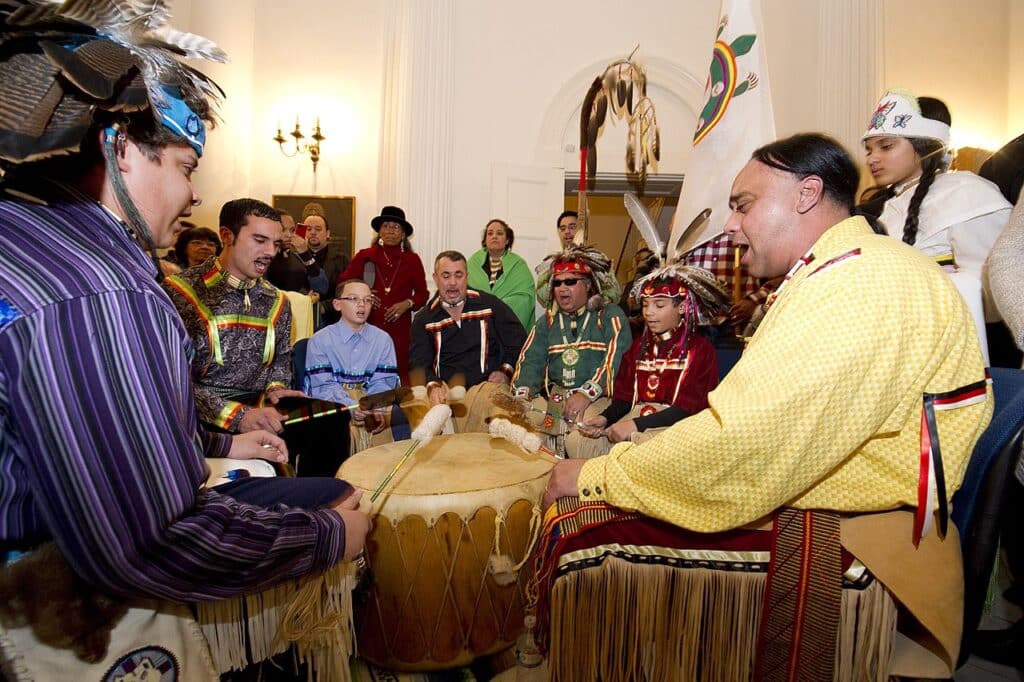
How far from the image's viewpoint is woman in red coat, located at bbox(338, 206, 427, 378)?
550 centimetres

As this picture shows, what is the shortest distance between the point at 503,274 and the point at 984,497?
15.6 ft

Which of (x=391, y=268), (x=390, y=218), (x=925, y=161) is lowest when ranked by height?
(x=391, y=268)

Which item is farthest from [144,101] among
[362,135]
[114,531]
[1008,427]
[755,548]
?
[362,135]

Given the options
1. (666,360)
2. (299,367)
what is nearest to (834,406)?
(666,360)

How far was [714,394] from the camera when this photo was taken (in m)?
1.43

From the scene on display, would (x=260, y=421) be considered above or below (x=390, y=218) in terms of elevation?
below

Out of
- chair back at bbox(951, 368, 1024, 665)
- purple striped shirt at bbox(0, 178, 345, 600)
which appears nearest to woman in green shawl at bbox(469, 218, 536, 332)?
chair back at bbox(951, 368, 1024, 665)

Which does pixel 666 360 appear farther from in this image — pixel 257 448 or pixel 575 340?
pixel 257 448

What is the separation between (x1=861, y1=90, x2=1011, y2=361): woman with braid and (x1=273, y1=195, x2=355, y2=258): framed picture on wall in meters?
6.55

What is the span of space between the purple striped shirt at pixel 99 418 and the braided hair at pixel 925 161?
2980mm

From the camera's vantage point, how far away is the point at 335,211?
26.4ft

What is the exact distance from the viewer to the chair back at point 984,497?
1418 mm

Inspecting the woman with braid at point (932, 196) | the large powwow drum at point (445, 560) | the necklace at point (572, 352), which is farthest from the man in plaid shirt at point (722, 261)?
the large powwow drum at point (445, 560)

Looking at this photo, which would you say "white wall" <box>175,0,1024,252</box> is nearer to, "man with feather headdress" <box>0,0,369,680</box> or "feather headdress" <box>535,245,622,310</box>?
"feather headdress" <box>535,245,622,310</box>
